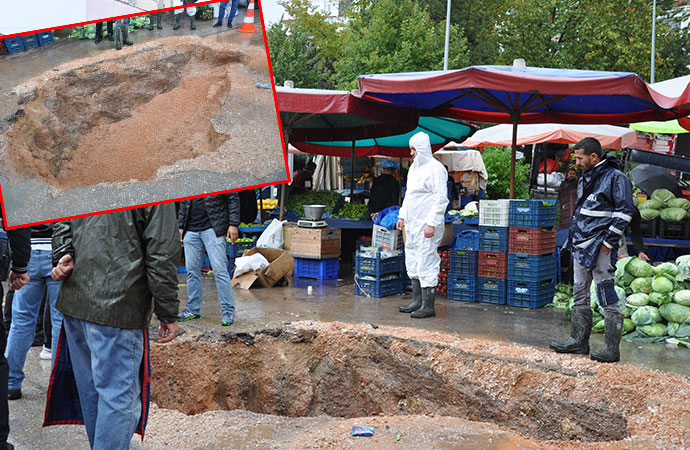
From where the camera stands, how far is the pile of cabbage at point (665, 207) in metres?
8.76

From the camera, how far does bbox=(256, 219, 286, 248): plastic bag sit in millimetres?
9859

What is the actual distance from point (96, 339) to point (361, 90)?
5.80 m

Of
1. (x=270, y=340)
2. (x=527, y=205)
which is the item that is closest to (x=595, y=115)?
(x=527, y=205)

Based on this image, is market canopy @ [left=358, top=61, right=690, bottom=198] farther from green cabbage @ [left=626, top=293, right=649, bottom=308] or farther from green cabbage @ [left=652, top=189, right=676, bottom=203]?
green cabbage @ [left=626, top=293, right=649, bottom=308]

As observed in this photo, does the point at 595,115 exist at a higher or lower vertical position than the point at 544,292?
higher

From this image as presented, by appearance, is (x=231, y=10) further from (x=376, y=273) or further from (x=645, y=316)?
(x=376, y=273)

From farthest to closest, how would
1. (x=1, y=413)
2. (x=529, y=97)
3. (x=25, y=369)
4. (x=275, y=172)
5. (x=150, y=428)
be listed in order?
1. (x=529, y=97)
2. (x=25, y=369)
3. (x=150, y=428)
4. (x=1, y=413)
5. (x=275, y=172)

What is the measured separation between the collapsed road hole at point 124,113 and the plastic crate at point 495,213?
19.0 ft

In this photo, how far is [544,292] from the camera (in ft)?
27.0

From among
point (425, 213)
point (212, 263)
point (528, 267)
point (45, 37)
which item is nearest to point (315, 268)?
point (425, 213)

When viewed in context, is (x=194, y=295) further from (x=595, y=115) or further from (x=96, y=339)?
(x=595, y=115)

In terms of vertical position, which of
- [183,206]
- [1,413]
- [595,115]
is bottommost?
[1,413]

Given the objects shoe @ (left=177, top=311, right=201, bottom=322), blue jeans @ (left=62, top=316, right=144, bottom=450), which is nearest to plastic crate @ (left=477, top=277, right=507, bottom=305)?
shoe @ (left=177, top=311, right=201, bottom=322)

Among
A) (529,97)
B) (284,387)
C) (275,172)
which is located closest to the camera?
(275,172)
